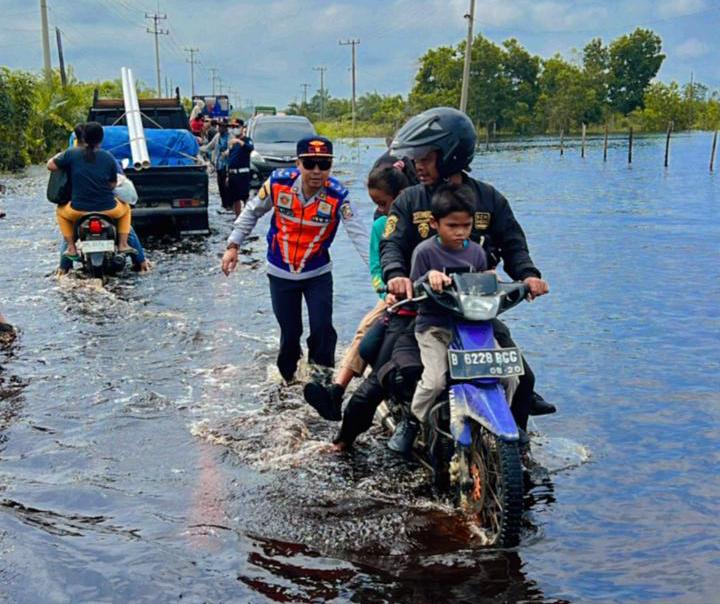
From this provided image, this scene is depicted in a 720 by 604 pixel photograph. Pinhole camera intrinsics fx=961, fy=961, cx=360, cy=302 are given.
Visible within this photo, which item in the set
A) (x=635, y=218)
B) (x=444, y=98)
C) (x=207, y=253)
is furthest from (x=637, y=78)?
(x=207, y=253)

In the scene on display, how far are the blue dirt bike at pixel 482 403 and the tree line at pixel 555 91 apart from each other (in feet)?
310

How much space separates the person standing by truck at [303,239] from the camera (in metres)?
7.26

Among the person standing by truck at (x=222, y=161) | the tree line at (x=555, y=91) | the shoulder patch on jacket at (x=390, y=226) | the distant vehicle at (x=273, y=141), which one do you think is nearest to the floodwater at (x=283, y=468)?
the shoulder patch on jacket at (x=390, y=226)

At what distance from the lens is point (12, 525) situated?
5.12 meters

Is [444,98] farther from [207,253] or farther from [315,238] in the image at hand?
[315,238]

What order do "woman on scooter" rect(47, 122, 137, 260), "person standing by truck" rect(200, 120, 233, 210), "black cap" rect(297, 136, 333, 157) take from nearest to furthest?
"black cap" rect(297, 136, 333, 157) < "woman on scooter" rect(47, 122, 137, 260) < "person standing by truck" rect(200, 120, 233, 210)

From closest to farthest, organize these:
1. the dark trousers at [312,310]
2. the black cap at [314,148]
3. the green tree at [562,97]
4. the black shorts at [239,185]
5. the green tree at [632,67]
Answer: the black cap at [314,148] < the dark trousers at [312,310] < the black shorts at [239,185] < the green tree at [562,97] < the green tree at [632,67]

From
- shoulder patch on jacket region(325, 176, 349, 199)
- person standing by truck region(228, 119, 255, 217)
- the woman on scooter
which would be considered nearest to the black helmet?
shoulder patch on jacket region(325, 176, 349, 199)

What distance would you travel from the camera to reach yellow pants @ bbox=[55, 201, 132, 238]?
12.2 m

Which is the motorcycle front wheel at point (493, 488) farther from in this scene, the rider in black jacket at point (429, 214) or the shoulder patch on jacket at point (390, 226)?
→ the shoulder patch on jacket at point (390, 226)

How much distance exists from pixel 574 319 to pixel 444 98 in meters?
Result: 93.3

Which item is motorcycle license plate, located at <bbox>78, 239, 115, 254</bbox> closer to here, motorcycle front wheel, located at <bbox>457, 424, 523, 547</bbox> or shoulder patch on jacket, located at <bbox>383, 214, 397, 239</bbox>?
shoulder patch on jacket, located at <bbox>383, 214, 397, 239</bbox>

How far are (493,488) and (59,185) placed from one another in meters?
8.77

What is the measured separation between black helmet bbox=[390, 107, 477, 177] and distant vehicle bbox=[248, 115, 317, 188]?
18726 millimetres
